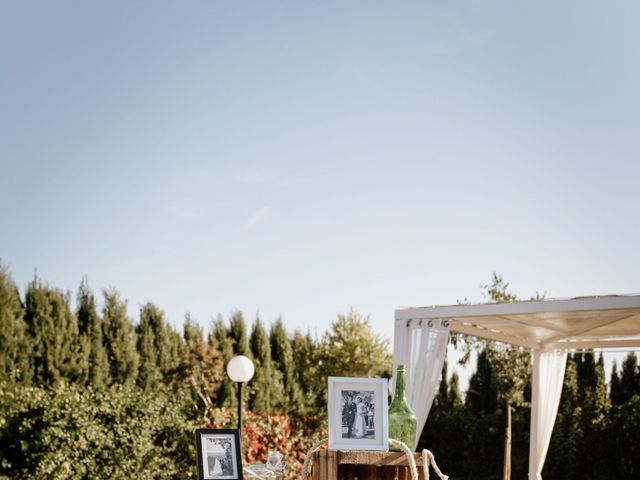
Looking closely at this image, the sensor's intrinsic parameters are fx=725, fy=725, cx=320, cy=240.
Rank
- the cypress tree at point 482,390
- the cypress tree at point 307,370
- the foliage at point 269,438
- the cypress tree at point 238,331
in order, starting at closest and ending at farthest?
1. the foliage at point 269,438
2. the cypress tree at point 238,331
3. the cypress tree at point 307,370
4. the cypress tree at point 482,390

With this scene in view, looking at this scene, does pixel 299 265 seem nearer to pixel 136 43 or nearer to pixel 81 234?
pixel 81 234

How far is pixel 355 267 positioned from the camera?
34.2ft

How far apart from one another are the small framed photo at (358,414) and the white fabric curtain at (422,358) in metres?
3.77

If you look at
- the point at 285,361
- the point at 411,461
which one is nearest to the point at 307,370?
the point at 285,361

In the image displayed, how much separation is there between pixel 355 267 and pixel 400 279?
691 mm

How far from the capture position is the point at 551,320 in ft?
20.6

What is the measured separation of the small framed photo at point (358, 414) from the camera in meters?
2.28

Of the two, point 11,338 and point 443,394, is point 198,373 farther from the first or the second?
point 443,394

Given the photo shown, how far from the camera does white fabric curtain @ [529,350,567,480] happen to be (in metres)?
7.92

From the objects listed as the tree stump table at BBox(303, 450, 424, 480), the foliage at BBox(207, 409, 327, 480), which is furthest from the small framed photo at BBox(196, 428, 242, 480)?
the foliage at BBox(207, 409, 327, 480)

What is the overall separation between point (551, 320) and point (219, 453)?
4380 mm

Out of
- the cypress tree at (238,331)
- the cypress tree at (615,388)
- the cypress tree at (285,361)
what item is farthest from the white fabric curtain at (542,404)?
the cypress tree at (238,331)

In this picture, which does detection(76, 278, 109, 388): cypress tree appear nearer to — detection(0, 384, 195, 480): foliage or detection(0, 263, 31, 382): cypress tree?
detection(0, 263, 31, 382): cypress tree

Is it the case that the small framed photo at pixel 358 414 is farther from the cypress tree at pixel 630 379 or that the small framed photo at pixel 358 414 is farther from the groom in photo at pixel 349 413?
the cypress tree at pixel 630 379
